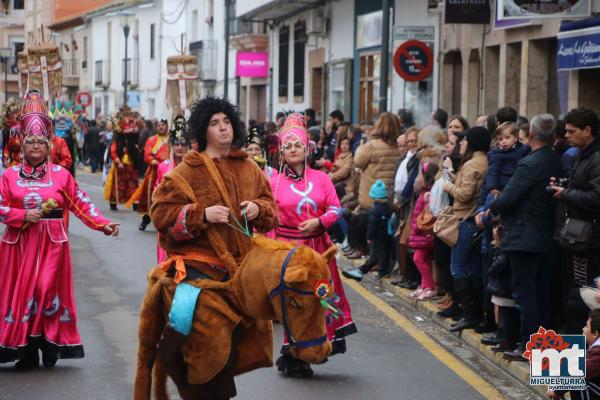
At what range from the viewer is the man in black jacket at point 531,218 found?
32.2 feet

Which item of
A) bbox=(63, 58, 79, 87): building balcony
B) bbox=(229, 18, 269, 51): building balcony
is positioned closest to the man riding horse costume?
bbox=(229, 18, 269, 51): building balcony

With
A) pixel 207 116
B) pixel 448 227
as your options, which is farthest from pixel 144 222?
pixel 207 116

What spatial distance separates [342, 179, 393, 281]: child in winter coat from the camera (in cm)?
1517

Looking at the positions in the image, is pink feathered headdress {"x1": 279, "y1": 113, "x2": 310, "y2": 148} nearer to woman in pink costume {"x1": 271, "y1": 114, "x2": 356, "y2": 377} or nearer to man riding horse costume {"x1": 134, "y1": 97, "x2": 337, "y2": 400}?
woman in pink costume {"x1": 271, "y1": 114, "x2": 356, "y2": 377}

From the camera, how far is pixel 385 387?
30.7ft

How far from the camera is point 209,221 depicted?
695 cm

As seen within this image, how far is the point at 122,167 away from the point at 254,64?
1637 centimetres

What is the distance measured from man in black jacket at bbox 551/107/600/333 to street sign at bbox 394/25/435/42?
35.9 feet

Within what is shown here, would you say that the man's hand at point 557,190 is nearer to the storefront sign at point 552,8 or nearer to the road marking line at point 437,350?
the road marking line at point 437,350

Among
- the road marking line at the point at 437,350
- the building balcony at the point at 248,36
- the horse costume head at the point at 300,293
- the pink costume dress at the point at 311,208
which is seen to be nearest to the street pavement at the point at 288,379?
the road marking line at the point at 437,350

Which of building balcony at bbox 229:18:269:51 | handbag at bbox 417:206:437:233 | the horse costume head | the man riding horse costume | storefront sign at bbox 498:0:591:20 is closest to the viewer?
the horse costume head

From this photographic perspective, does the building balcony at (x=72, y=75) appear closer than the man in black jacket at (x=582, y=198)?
No

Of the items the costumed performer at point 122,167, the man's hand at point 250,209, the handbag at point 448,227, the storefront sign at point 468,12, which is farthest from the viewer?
the costumed performer at point 122,167

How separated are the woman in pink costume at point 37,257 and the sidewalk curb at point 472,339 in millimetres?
3252
